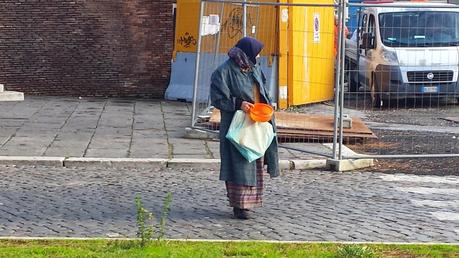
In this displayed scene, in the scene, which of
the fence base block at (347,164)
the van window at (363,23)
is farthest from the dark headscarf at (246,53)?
the van window at (363,23)

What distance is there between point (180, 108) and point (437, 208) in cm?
1108

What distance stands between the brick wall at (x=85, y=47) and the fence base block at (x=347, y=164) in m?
10.8

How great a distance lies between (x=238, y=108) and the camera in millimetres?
9430

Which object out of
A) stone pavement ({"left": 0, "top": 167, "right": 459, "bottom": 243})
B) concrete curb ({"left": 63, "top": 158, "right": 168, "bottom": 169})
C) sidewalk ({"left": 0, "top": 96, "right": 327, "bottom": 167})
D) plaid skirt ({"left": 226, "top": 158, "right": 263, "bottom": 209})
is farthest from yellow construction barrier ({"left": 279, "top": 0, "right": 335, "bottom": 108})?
plaid skirt ({"left": 226, "top": 158, "right": 263, "bottom": 209})

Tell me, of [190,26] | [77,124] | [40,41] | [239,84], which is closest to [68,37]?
[40,41]

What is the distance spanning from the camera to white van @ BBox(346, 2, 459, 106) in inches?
596

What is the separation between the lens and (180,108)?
2084cm

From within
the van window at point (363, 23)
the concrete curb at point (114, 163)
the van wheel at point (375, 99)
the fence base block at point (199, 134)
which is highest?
the van window at point (363, 23)

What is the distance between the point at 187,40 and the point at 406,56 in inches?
250

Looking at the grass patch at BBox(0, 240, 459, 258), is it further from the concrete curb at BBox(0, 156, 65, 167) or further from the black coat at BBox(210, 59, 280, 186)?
the concrete curb at BBox(0, 156, 65, 167)

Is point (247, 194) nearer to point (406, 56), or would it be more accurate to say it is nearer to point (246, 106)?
point (246, 106)

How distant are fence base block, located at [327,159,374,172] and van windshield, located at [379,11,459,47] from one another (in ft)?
9.96

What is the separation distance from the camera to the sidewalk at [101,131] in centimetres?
1403

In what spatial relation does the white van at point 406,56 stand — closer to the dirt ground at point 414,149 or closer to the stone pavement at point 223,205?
the dirt ground at point 414,149
